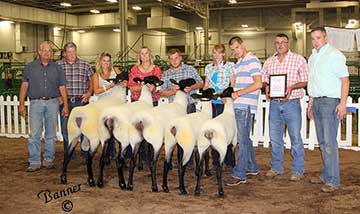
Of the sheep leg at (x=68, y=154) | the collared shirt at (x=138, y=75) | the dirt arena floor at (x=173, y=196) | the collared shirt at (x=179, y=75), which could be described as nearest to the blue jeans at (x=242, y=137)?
the dirt arena floor at (x=173, y=196)

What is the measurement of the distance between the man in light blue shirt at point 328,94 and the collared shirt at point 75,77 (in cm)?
351

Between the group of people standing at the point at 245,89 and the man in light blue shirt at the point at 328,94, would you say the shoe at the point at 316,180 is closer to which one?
the group of people standing at the point at 245,89

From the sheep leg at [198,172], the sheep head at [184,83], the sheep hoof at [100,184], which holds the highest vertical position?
the sheep head at [184,83]

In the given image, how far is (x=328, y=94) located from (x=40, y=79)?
3.97 metres

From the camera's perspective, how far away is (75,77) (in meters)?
6.89

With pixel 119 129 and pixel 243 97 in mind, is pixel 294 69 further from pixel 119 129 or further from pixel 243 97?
pixel 119 129

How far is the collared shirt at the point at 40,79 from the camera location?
6.41m

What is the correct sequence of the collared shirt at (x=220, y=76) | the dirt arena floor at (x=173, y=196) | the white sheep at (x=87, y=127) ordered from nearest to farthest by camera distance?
the dirt arena floor at (x=173, y=196), the white sheep at (x=87, y=127), the collared shirt at (x=220, y=76)

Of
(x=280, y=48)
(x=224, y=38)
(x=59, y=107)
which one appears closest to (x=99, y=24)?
(x=224, y=38)

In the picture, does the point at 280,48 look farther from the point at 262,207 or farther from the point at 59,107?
the point at 59,107

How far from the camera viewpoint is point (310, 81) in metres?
5.21

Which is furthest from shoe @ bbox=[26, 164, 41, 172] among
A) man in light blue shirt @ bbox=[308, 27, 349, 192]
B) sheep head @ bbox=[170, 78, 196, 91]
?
man in light blue shirt @ bbox=[308, 27, 349, 192]

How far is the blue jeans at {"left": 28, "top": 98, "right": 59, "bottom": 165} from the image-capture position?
254 inches

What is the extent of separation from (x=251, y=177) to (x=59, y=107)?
3156 millimetres
